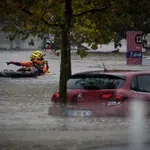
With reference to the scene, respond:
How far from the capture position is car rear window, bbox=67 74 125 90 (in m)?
11.1

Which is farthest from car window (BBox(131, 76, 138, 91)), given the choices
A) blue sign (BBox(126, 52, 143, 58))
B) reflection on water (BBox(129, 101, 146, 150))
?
blue sign (BBox(126, 52, 143, 58))

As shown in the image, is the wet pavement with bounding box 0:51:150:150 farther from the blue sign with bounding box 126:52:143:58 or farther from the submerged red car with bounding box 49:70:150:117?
the blue sign with bounding box 126:52:143:58

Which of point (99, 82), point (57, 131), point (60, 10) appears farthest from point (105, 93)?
point (60, 10)

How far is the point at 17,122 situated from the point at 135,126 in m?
2.68

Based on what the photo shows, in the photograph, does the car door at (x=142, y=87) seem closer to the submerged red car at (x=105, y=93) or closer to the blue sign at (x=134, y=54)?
the submerged red car at (x=105, y=93)

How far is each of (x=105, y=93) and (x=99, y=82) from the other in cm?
37

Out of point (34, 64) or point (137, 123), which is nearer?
point (137, 123)

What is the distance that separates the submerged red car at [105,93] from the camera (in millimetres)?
10898

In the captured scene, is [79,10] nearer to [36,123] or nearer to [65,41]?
[65,41]

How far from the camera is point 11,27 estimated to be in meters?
16.4

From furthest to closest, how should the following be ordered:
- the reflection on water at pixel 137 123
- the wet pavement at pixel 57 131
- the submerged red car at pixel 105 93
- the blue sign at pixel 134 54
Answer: the blue sign at pixel 134 54 < the submerged red car at pixel 105 93 < the reflection on water at pixel 137 123 < the wet pavement at pixel 57 131

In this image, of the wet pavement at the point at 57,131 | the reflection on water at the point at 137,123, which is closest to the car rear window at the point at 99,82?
the reflection on water at the point at 137,123

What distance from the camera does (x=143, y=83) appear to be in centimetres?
1155

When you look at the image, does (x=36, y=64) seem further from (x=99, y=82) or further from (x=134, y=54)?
(x=99, y=82)
